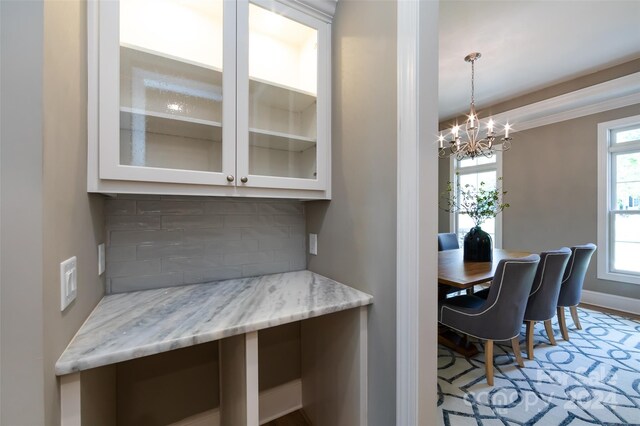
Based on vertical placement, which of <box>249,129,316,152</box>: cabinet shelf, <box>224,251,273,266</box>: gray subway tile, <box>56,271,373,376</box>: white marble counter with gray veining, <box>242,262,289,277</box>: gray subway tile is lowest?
<box>56,271,373,376</box>: white marble counter with gray veining

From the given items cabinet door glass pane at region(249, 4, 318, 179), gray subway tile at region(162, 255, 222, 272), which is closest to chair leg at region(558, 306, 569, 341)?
Answer: cabinet door glass pane at region(249, 4, 318, 179)

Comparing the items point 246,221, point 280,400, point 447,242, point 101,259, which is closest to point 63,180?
point 101,259

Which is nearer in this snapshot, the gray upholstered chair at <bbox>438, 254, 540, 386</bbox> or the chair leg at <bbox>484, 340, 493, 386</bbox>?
the gray upholstered chair at <bbox>438, 254, 540, 386</bbox>

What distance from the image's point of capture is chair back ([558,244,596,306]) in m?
2.35

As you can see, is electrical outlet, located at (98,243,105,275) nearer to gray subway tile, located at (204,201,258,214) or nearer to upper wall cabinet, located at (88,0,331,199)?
upper wall cabinet, located at (88,0,331,199)

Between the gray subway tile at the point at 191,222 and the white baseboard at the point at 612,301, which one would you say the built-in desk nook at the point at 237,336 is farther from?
the white baseboard at the point at 612,301

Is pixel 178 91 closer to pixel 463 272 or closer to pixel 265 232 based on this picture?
pixel 265 232

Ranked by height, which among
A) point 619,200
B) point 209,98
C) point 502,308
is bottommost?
point 502,308

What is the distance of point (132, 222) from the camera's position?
121 centimetres

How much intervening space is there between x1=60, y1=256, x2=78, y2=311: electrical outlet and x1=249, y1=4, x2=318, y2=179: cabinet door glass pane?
0.71m

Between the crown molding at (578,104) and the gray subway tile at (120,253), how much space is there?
4.84m

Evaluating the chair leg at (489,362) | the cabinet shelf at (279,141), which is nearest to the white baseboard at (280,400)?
the chair leg at (489,362)

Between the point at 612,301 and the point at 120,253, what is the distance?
523 cm

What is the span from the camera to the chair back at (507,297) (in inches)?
67.6
